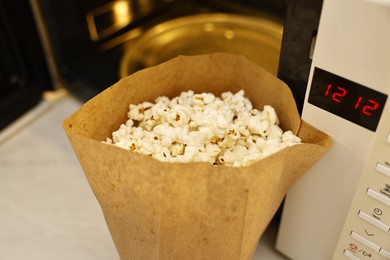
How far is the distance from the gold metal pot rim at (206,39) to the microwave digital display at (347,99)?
37 centimetres

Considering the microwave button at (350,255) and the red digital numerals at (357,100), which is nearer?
the red digital numerals at (357,100)

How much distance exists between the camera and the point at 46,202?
77cm

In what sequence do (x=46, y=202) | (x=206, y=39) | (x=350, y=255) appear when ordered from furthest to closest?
(x=206, y=39) → (x=46, y=202) → (x=350, y=255)

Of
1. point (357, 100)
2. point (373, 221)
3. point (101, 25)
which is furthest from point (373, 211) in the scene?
point (101, 25)

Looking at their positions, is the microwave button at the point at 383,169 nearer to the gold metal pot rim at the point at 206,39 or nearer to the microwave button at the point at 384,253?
the microwave button at the point at 384,253

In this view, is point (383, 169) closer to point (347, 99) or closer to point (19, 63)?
point (347, 99)

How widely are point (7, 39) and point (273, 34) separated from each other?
0.53m

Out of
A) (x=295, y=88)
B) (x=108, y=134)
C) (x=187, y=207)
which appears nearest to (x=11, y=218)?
(x=108, y=134)

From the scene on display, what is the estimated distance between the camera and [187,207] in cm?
47

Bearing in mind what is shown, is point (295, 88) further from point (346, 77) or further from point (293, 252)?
point (293, 252)

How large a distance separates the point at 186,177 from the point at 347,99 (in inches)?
7.7

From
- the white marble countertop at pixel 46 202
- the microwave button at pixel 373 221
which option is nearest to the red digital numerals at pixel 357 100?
the microwave button at pixel 373 221

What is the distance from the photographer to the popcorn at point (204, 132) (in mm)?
513

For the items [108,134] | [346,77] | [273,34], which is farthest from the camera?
[273,34]
